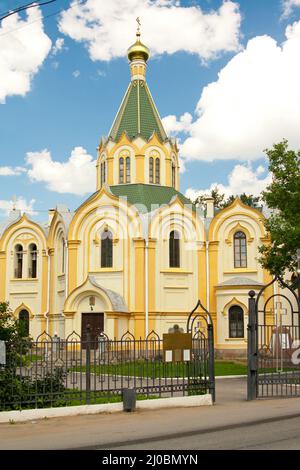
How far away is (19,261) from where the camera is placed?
37812 millimetres

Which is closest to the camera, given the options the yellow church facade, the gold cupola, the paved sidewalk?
the paved sidewalk

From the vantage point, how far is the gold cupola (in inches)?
1590

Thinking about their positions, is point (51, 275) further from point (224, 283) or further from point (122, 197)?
point (224, 283)

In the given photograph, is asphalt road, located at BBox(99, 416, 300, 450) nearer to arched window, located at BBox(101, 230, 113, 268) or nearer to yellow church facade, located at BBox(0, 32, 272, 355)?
yellow church facade, located at BBox(0, 32, 272, 355)

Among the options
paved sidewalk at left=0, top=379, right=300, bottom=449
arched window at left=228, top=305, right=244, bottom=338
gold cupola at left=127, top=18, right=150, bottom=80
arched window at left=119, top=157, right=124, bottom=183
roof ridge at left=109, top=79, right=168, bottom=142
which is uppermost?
gold cupola at left=127, top=18, right=150, bottom=80

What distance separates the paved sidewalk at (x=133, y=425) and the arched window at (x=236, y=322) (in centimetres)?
1851

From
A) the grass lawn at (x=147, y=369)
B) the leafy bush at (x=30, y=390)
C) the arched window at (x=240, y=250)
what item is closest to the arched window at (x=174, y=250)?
the arched window at (x=240, y=250)

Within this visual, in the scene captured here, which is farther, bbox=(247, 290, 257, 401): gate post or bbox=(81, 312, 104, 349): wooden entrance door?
bbox=(81, 312, 104, 349): wooden entrance door

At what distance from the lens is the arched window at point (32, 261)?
123 ft

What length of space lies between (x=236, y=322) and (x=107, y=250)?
817 cm

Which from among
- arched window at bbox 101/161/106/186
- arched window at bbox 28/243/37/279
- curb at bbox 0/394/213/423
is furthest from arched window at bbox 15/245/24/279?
curb at bbox 0/394/213/423

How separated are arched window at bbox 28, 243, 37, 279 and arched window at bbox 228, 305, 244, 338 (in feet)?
40.6

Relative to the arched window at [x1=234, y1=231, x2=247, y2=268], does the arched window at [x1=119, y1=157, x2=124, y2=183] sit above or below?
above

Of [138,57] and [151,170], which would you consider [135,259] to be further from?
[138,57]
